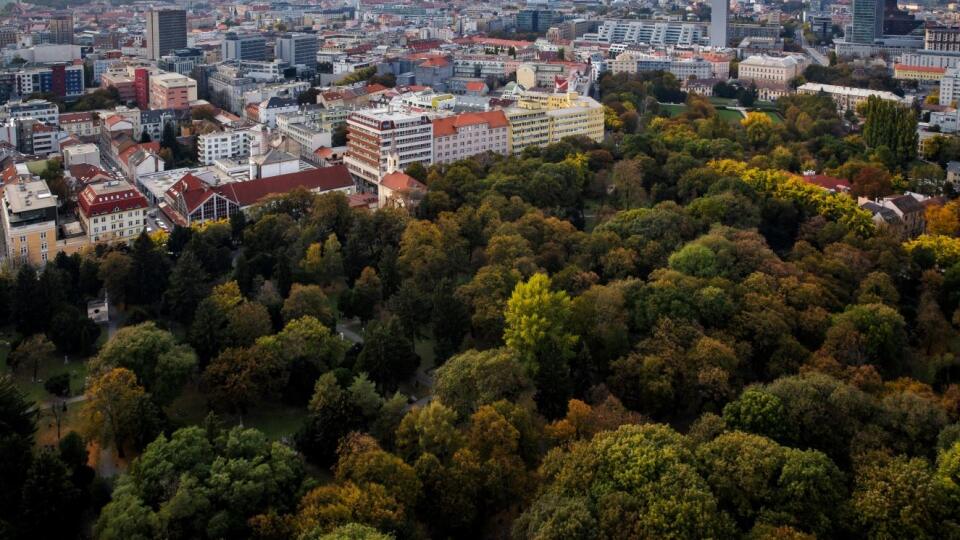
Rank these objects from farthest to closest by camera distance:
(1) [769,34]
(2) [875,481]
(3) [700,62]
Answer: (1) [769,34]
(3) [700,62]
(2) [875,481]

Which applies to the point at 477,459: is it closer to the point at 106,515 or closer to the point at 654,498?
the point at 654,498

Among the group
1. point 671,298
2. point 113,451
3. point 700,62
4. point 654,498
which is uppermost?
point 700,62

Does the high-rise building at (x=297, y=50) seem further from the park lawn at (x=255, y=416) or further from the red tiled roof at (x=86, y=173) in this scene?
the park lawn at (x=255, y=416)

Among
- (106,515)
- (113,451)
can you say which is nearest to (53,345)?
(113,451)

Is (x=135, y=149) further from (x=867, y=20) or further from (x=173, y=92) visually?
(x=867, y=20)

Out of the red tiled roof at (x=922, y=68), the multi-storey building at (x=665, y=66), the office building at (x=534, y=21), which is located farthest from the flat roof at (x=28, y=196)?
the office building at (x=534, y=21)

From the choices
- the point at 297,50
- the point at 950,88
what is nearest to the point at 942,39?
the point at 950,88

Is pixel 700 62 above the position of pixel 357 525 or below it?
above
